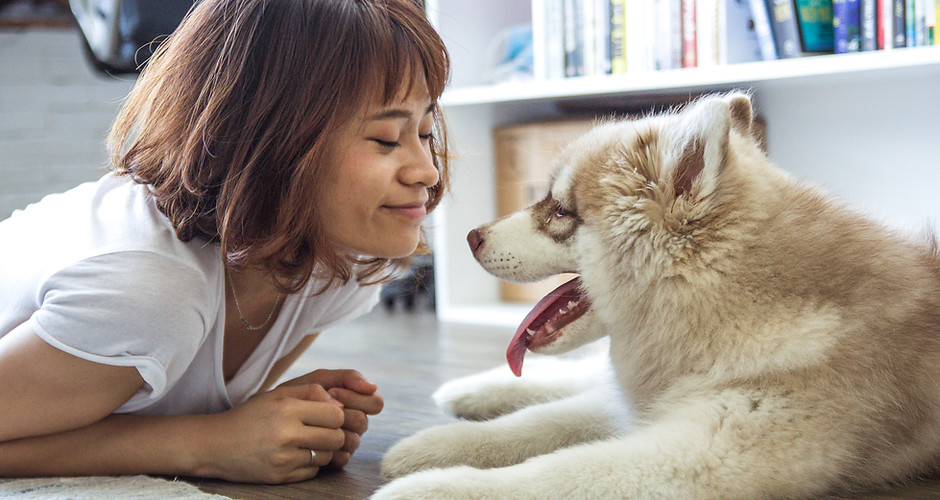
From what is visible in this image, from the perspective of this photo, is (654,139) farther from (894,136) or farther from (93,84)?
(93,84)

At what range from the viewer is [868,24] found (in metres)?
2.20

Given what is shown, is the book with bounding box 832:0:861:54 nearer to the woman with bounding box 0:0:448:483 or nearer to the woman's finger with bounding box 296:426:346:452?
the woman with bounding box 0:0:448:483

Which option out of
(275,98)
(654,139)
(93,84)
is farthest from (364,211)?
(93,84)

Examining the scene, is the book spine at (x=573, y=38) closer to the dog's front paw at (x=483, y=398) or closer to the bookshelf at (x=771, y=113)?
the bookshelf at (x=771, y=113)

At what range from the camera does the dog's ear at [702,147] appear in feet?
3.28

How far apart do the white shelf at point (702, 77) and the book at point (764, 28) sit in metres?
0.08

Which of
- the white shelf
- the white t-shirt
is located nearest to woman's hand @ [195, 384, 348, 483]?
the white t-shirt

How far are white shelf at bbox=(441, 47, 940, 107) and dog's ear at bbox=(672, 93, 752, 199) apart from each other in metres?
1.24

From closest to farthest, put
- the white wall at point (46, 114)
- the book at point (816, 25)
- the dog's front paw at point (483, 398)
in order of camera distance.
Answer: the dog's front paw at point (483, 398)
the book at point (816, 25)
the white wall at point (46, 114)

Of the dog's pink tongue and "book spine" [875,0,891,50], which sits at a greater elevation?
"book spine" [875,0,891,50]

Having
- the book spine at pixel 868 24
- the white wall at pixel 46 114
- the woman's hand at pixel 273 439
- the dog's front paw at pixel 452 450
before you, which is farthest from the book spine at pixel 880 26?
the white wall at pixel 46 114

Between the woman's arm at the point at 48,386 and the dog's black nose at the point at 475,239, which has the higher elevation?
the dog's black nose at the point at 475,239

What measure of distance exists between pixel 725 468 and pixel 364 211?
0.58 meters

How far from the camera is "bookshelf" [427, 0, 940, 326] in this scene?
2303mm
